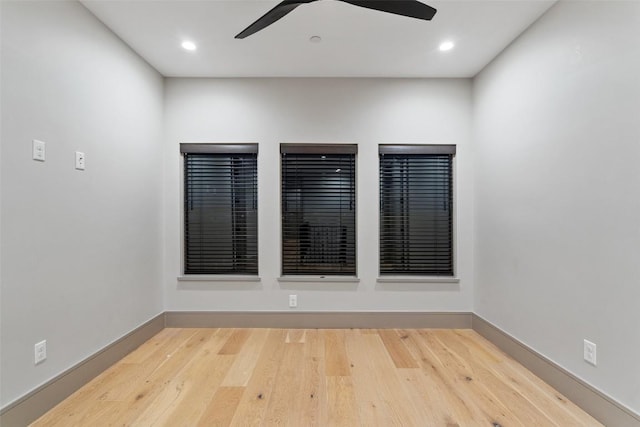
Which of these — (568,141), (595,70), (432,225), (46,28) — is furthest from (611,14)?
(46,28)

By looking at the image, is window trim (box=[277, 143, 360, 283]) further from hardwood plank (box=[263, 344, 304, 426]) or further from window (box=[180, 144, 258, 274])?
hardwood plank (box=[263, 344, 304, 426])

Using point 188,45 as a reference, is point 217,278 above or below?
below

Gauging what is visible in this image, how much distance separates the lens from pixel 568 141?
1.94 metres

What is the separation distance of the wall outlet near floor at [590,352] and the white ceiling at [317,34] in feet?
7.49

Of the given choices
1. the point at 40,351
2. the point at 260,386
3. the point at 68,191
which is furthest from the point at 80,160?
the point at 260,386

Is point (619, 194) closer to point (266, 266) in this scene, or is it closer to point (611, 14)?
point (611, 14)

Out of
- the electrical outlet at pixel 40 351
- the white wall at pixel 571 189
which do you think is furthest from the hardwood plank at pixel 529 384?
the electrical outlet at pixel 40 351

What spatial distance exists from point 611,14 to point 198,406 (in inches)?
133

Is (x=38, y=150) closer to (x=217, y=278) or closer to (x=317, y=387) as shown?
(x=217, y=278)

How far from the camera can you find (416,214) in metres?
3.21

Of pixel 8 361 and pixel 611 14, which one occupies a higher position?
pixel 611 14

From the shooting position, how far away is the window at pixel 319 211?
10.5 feet

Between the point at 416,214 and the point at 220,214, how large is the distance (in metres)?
2.17

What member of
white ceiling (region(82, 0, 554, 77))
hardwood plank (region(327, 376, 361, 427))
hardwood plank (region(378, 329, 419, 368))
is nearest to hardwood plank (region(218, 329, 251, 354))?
hardwood plank (region(327, 376, 361, 427))
